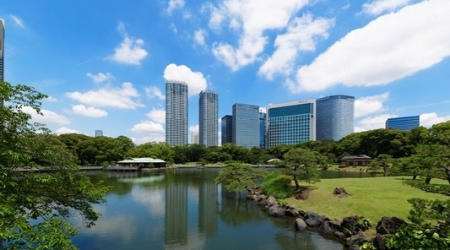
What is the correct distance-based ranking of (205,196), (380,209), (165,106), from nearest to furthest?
(380,209), (205,196), (165,106)

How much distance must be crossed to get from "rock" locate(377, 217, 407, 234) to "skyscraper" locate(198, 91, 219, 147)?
405 ft

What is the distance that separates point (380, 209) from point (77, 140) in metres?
61.6

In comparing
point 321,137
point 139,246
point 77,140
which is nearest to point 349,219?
point 139,246

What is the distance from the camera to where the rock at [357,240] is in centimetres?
973

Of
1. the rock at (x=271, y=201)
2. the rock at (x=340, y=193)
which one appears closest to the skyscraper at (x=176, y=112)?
the rock at (x=271, y=201)

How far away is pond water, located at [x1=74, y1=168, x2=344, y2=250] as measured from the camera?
34.3ft

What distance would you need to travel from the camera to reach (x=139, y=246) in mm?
10164

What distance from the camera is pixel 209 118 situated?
13412 cm

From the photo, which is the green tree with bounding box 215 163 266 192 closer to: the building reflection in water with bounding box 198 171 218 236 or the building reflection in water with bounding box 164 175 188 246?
the building reflection in water with bounding box 198 171 218 236

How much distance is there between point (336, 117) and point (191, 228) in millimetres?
133600

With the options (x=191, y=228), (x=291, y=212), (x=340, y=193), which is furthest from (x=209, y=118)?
(x=191, y=228)

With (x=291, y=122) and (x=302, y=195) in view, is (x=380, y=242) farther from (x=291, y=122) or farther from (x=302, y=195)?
(x=291, y=122)

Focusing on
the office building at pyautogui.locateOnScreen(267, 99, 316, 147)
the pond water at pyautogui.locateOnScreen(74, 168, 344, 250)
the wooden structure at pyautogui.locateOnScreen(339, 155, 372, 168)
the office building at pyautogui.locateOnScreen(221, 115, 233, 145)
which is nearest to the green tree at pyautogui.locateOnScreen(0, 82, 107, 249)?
the pond water at pyautogui.locateOnScreen(74, 168, 344, 250)

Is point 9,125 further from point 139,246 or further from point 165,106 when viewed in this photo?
point 165,106
